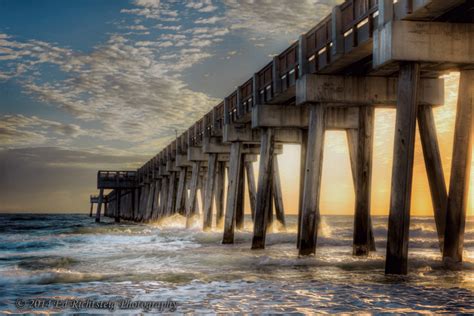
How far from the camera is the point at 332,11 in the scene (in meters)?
14.1

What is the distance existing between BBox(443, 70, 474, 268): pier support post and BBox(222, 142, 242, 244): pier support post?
953 cm

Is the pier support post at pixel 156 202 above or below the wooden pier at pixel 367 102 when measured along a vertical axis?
below

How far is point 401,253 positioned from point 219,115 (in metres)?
16.2

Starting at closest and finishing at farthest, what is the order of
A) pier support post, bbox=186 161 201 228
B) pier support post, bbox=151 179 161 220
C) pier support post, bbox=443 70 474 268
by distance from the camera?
1. pier support post, bbox=443 70 474 268
2. pier support post, bbox=186 161 201 228
3. pier support post, bbox=151 179 161 220

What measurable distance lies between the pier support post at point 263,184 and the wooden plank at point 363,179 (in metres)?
3.67

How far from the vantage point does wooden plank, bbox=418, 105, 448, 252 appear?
48.9 ft

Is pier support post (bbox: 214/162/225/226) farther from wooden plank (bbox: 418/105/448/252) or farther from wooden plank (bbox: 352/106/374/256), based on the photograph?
wooden plank (bbox: 418/105/448/252)

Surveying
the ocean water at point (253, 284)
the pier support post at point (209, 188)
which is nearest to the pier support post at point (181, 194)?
the pier support post at point (209, 188)

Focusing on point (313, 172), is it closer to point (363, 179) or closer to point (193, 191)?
point (363, 179)

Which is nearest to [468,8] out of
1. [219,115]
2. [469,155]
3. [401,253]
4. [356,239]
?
[469,155]

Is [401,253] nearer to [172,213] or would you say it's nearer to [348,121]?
[348,121]

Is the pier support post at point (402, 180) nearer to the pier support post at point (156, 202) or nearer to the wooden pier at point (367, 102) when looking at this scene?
the wooden pier at point (367, 102)

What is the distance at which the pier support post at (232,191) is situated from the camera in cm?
2138

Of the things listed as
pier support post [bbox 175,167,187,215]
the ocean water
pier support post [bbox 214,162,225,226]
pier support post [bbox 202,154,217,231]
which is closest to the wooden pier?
the ocean water
